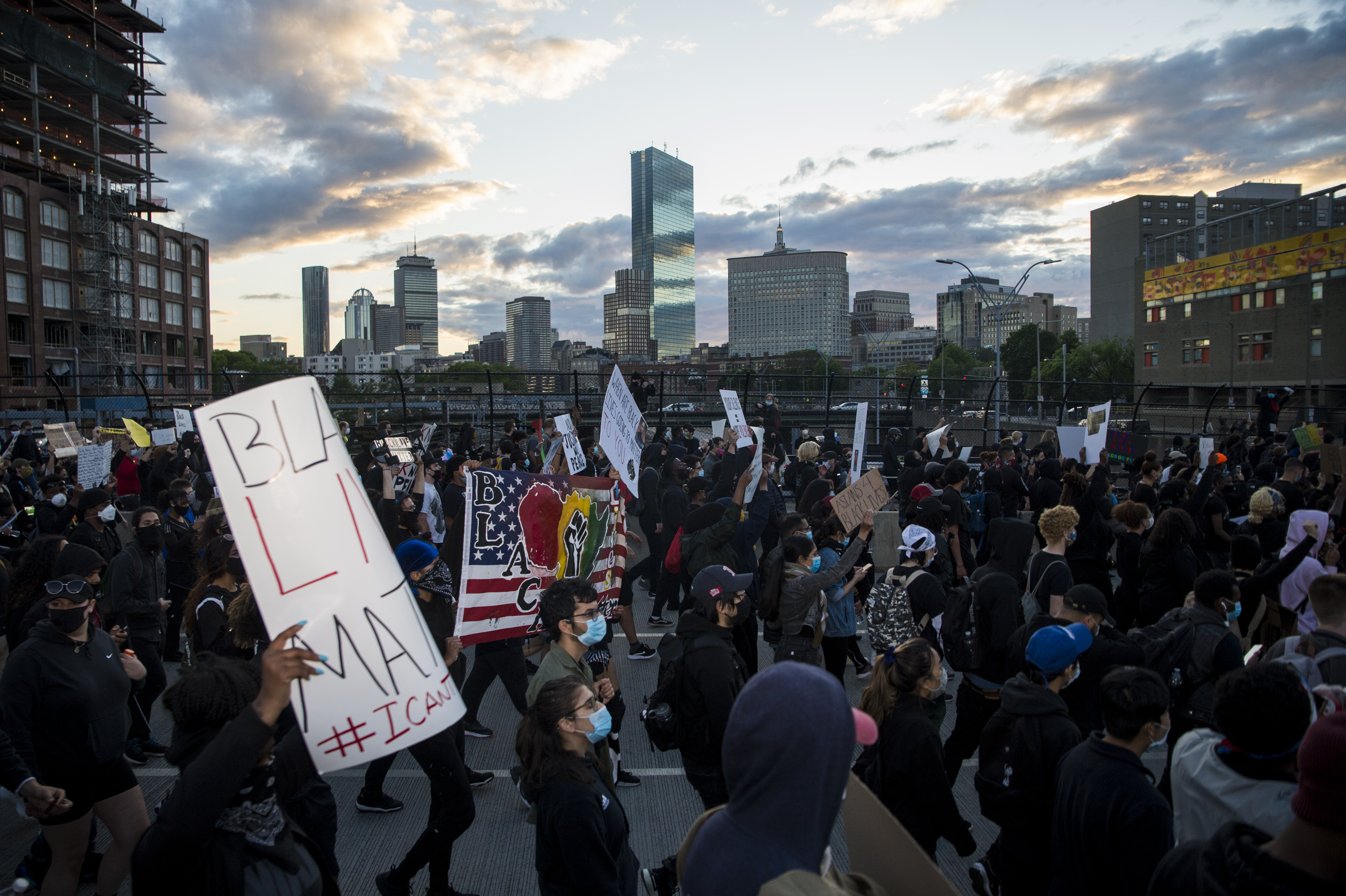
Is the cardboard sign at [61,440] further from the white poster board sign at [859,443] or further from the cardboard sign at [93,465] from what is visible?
the white poster board sign at [859,443]

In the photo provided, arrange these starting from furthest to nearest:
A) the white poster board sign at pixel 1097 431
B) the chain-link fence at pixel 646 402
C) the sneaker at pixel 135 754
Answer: the chain-link fence at pixel 646 402 < the white poster board sign at pixel 1097 431 < the sneaker at pixel 135 754

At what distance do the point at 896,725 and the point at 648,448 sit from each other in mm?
9500

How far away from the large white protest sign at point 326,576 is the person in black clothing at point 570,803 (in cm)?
56

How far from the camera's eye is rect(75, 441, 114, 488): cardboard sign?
12219 millimetres

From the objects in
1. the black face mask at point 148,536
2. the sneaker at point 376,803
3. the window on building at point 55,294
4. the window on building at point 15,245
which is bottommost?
the sneaker at point 376,803

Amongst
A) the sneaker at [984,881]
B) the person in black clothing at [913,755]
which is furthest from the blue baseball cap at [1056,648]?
the sneaker at [984,881]

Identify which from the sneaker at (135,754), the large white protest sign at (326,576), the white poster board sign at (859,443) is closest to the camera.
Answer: the large white protest sign at (326,576)

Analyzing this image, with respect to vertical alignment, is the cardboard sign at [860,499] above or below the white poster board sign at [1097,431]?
below

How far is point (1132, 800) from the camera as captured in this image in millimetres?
2779

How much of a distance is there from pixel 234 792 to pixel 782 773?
5.26ft

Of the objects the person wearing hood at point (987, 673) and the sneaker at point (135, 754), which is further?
the sneaker at point (135, 754)

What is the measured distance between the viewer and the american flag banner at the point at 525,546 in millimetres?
4984

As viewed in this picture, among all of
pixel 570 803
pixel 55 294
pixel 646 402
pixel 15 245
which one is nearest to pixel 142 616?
pixel 570 803

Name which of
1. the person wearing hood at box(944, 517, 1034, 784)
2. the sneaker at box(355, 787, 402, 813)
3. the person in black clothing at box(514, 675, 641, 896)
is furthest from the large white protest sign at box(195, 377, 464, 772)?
the person wearing hood at box(944, 517, 1034, 784)
